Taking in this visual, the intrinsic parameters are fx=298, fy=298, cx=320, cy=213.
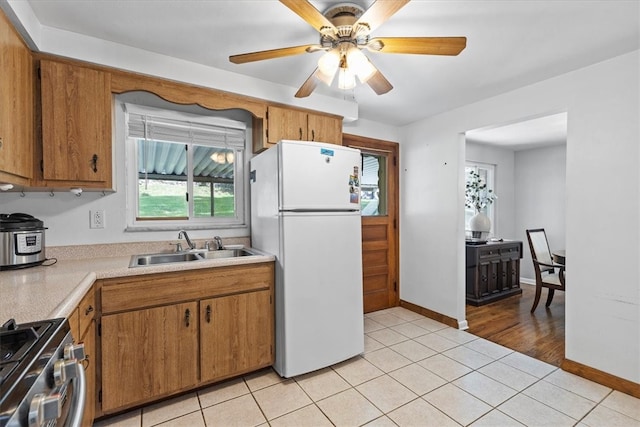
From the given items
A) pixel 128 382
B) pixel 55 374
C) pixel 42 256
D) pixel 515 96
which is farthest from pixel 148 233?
pixel 515 96

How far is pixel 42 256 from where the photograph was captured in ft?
5.87

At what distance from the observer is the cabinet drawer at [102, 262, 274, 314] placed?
66.2 inches

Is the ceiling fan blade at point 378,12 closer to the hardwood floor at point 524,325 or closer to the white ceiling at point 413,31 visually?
the white ceiling at point 413,31

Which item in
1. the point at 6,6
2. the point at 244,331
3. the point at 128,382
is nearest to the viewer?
the point at 6,6

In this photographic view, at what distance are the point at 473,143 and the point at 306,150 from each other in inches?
141

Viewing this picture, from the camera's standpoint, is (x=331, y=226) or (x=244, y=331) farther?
(x=331, y=226)

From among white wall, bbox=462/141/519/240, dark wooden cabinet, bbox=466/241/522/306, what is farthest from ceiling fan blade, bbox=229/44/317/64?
white wall, bbox=462/141/519/240

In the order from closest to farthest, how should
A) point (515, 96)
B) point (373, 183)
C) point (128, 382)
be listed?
point (128, 382), point (515, 96), point (373, 183)

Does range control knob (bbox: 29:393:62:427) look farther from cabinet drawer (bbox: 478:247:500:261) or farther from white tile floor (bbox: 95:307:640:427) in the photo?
cabinet drawer (bbox: 478:247:500:261)

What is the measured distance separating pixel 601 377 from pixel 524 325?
1.06 m

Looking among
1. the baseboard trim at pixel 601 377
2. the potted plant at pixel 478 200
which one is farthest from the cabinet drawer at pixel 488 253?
the baseboard trim at pixel 601 377

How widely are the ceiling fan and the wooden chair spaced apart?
310 centimetres

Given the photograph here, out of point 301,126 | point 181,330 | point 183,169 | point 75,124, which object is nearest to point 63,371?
point 181,330

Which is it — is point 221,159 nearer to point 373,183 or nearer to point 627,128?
point 373,183
